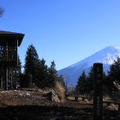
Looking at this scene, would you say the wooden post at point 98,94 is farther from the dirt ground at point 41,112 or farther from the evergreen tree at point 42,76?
the evergreen tree at point 42,76

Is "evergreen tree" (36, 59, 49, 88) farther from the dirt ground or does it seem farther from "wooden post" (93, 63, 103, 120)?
"wooden post" (93, 63, 103, 120)

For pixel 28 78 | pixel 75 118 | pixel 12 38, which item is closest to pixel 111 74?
pixel 28 78

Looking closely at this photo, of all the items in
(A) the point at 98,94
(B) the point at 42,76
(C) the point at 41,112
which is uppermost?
(B) the point at 42,76

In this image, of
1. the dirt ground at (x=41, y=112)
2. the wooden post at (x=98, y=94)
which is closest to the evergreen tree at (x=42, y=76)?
the dirt ground at (x=41, y=112)

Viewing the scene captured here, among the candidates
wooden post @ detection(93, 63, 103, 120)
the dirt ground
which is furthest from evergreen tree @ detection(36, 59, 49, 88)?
wooden post @ detection(93, 63, 103, 120)

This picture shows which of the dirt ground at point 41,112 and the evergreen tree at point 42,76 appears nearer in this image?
the dirt ground at point 41,112

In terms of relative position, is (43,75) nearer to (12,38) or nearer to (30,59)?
(30,59)

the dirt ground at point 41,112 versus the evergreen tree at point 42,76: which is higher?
the evergreen tree at point 42,76

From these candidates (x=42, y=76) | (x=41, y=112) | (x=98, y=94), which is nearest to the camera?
(x=98, y=94)

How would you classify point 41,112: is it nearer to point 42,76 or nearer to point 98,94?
point 98,94

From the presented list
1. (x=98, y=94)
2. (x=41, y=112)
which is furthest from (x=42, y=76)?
(x=98, y=94)

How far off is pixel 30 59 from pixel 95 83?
3934 cm

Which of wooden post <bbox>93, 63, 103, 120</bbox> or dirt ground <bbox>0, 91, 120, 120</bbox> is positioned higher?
wooden post <bbox>93, 63, 103, 120</bbox>

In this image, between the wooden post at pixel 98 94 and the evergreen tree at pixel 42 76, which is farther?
the evergreen tree at pixel 42 76
